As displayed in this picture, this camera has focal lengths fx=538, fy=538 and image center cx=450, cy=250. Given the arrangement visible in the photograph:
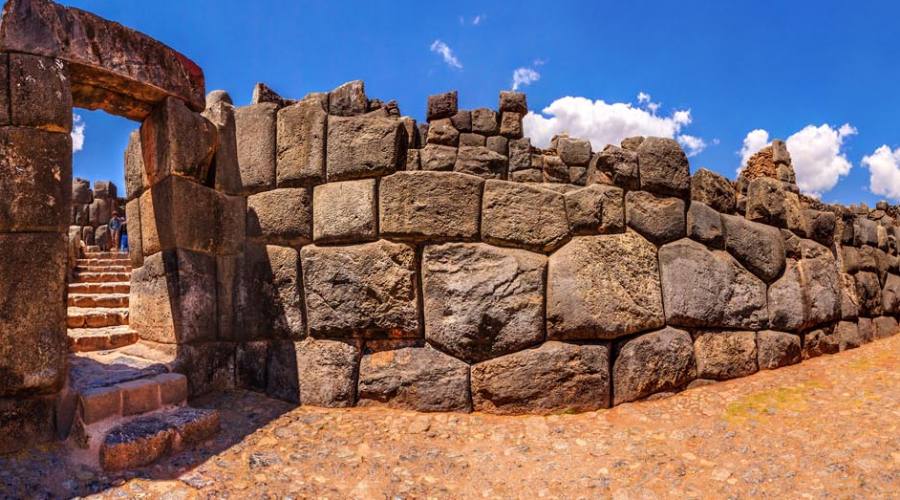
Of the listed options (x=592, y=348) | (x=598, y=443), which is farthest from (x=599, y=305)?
(x=598, y=443)

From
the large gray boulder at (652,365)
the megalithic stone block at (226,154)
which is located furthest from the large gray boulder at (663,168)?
the megalithic stone block at (226,154)

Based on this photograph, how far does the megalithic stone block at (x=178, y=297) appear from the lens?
403 centimetres

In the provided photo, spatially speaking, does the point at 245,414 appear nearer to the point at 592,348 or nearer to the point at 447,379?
the point at 447,379

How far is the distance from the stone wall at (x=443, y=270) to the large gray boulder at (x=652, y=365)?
0.02 meters

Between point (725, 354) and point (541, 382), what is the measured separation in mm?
1708

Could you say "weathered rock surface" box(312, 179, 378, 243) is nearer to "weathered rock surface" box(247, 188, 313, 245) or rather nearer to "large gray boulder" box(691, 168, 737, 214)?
"weathered rock surface" box(247, 188, 313, 245)

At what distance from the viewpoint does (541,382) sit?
389 cm

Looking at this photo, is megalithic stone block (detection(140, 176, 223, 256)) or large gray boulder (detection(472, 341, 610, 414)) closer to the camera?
large gray boulder (detection(472, 341, 610, 414))

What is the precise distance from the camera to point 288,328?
4.19 metres

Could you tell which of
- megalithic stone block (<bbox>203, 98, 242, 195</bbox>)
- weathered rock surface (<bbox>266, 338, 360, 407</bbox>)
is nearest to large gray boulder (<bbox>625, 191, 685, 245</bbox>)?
weathered rock surface (<bbox>266, 338, 360, 407</bbox>)

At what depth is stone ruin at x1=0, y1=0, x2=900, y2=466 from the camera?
393cm

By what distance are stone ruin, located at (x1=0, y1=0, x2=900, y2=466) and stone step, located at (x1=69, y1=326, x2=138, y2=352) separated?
0.76 ft

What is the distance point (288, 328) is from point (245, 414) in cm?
69

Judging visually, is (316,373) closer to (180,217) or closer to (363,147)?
(180,217)
